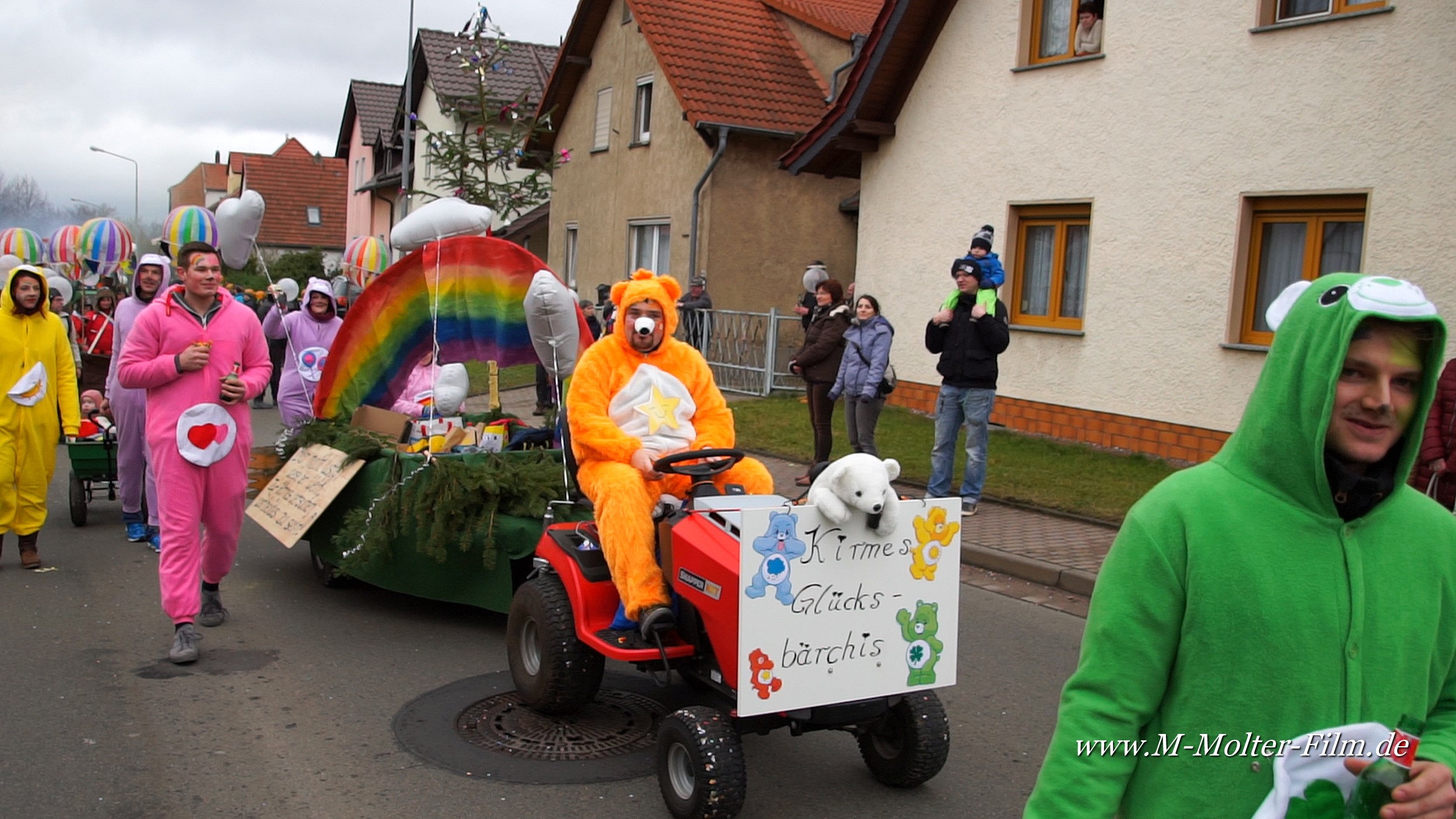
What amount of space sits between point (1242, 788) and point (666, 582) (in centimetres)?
286

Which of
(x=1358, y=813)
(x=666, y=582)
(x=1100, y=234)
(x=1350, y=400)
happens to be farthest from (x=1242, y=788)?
(x=1100, y=234)

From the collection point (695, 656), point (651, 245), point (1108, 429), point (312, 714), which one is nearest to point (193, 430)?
→ point (312, 714)

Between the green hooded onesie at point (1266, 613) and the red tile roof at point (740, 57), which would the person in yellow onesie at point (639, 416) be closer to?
the green hooded onesie at point (1266, 613)

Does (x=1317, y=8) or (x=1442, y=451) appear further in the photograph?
(x=1317, y=8)

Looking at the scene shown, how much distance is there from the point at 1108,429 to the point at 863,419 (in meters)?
3.66

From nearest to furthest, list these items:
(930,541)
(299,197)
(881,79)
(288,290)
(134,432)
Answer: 1. (930,541)
2. (134,432)
3. (881,79)
4. (288,290)
5. (299,197)

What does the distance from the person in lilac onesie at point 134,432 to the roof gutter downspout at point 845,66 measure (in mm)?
13970

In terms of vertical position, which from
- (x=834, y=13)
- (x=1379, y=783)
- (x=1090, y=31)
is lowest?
(x=1379, y=783)

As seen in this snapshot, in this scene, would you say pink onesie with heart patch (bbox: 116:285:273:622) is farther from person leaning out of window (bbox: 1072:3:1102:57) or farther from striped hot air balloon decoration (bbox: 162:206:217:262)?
person leaning out of window (bbox: 1072:3:1102:57)

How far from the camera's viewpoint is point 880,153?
16.2 metres

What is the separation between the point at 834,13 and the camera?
23297mm

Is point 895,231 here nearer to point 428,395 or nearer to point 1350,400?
point 428,395

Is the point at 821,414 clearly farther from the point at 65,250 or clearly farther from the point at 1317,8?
the point at 65,250

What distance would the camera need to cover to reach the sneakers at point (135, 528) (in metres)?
8.73
